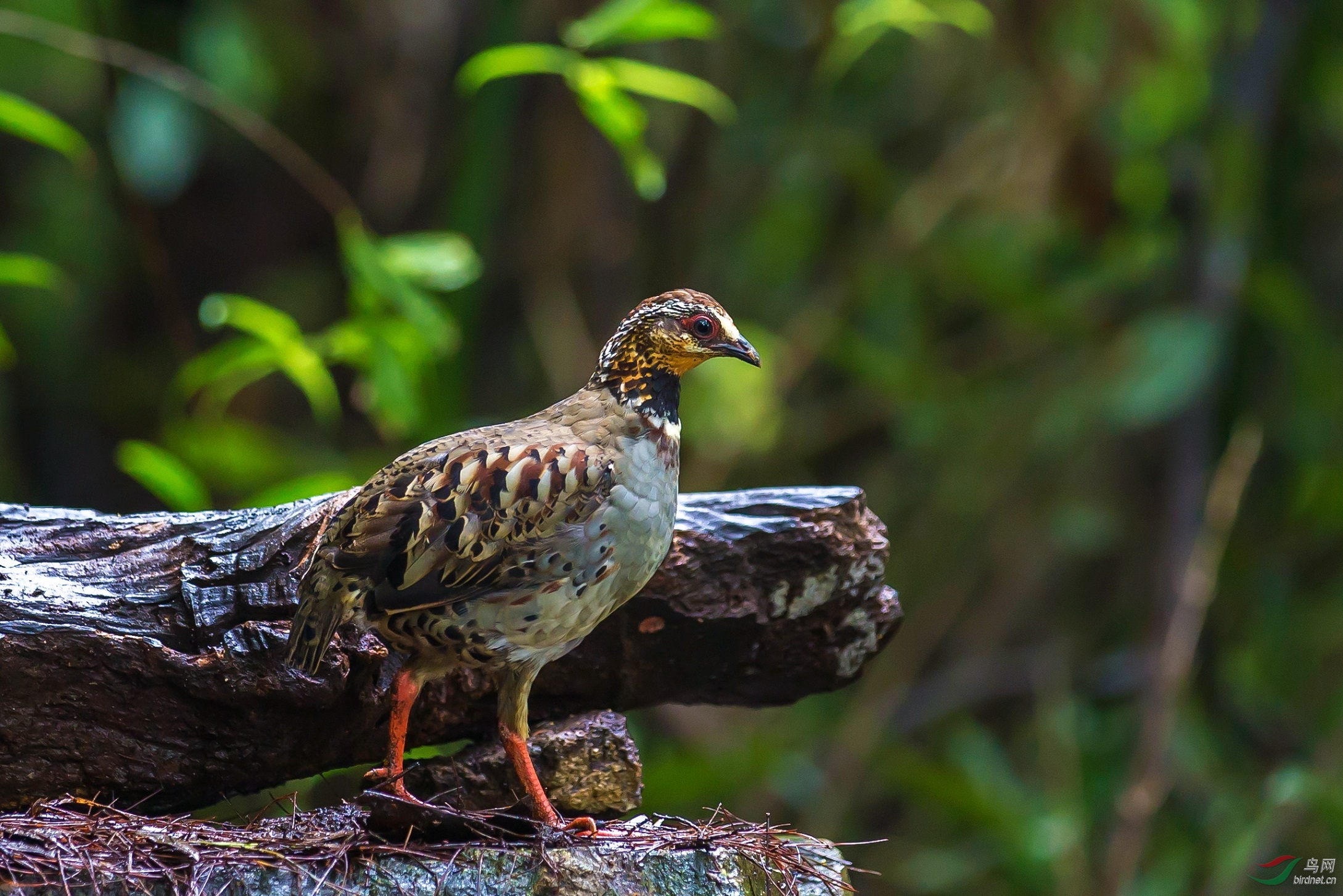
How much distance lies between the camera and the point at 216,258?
6277 millimetres

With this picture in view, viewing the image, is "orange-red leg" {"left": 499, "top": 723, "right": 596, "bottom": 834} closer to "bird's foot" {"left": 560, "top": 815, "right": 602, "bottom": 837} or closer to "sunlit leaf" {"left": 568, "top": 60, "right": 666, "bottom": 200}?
"bird's foot" {"left": 560, "top": 815, "right": 602, "bottom": 837}

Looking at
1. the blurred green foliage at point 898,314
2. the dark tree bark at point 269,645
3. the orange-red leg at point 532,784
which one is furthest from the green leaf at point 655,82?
the orange-red leg at point 532,784

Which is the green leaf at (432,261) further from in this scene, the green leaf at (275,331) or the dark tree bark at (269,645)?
the dark tree bark at (269,645)

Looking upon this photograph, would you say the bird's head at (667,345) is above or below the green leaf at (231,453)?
below

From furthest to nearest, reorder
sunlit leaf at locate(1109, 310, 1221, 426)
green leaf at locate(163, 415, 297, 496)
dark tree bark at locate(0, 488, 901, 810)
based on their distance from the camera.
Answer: sunlit leaf at locate(1109, 310, 1221, 426) < green leaf at locate(163, 415, 297, 496) < dark tree bark at locate(0, 488, 901, 810)

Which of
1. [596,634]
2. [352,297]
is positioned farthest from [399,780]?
[352,297]

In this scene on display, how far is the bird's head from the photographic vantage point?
2.38 metres

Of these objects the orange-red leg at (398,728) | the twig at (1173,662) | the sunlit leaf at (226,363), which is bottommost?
the twig at (1173,662)

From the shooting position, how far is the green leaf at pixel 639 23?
323cm

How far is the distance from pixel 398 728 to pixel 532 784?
10.7 inches

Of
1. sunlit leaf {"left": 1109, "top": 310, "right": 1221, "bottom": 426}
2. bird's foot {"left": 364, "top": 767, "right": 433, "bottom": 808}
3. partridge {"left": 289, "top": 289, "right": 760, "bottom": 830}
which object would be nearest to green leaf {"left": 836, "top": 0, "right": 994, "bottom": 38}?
sunlit leaf {"left": 1109, "top": 310, "right": 1221, "bottom": 426}

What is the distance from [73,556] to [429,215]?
3777 mm

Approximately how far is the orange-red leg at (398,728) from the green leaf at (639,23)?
5.86 feet

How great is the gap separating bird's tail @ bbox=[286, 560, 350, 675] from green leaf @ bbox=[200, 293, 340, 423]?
122cm
